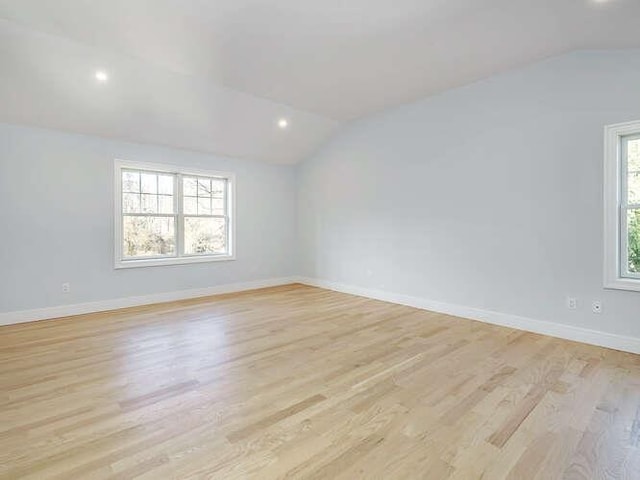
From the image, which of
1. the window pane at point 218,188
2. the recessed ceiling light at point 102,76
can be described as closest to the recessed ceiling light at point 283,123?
the window pane at point 218,188

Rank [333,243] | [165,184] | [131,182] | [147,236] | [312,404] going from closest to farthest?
[312,404], [131,182], [147,236], [165,184], [333,243]

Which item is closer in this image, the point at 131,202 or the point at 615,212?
the point at 615,212

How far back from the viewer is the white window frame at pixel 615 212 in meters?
3.27

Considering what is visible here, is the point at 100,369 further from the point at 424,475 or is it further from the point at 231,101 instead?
the point at 231,101

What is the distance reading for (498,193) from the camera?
4055 millimetres

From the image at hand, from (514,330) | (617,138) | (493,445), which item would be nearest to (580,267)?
(514,330)

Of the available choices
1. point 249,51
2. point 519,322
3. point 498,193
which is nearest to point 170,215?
point 249,51

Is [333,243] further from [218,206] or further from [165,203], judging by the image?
[165,203]

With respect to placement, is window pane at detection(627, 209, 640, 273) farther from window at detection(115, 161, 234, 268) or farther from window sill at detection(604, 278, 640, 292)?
window at detection(115, 161, 234, 268)

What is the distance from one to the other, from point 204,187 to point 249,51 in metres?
2.87

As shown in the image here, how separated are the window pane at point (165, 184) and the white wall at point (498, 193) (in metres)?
2.81

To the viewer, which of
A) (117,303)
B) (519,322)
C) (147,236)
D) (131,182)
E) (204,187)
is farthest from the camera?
(204,187)

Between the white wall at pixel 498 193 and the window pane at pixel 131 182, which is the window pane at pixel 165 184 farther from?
the white wall at pixel 498 193

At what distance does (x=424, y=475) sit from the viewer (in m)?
1.62
